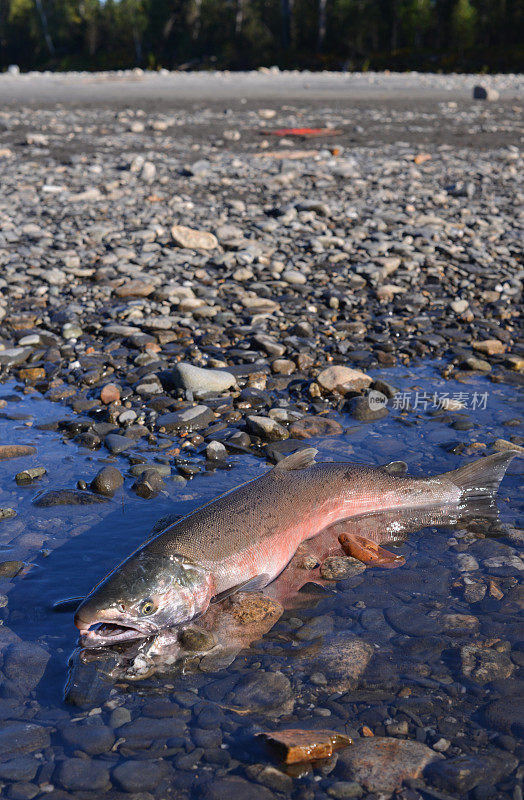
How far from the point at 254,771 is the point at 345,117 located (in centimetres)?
1903

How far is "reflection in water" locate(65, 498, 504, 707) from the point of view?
318cm

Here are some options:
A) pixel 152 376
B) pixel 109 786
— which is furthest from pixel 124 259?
pixel 109 786

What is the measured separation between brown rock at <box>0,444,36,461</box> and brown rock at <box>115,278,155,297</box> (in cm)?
308

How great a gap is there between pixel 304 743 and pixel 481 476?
85.6 inches

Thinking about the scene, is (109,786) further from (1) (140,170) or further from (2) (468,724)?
(1) (140,170)

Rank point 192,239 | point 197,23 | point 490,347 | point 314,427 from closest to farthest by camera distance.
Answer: point 314,427
point 490,347
point 192,239
point 197,23

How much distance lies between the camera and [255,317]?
7.25 m

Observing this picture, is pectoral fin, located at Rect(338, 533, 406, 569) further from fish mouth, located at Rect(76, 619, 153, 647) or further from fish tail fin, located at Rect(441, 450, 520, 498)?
fish mouth, located at Rect(76, 619, 153, 647)

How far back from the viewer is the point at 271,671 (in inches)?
127

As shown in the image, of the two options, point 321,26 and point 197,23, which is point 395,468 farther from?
point 197,23

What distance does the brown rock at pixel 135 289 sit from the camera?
788 cm

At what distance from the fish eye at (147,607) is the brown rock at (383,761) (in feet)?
3.12

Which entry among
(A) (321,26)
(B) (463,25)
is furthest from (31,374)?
(A) (321,26)
